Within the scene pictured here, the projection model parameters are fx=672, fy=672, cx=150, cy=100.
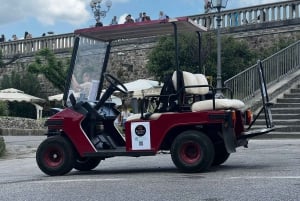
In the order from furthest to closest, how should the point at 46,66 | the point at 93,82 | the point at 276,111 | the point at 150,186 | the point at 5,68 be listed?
the point at 5,68, the point at 46,66, the point at 276,111, the point at 93,82, the point at 150,186

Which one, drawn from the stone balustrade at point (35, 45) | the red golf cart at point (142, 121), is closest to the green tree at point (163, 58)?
the stone balustrade at point (35, 45)

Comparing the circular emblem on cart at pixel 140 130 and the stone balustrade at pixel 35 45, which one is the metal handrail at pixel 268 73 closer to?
the circular emblem on cart at pixel 140 130

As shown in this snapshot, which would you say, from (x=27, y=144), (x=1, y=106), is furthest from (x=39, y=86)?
(x=27, y=144)

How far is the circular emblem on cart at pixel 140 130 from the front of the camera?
431 inches

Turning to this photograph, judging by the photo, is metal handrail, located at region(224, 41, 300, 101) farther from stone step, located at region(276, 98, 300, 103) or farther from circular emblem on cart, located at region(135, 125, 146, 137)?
circular emblem on cart, located at region(135, 125, 146, 137)

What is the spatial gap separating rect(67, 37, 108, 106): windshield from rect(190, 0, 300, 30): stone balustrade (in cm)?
1869

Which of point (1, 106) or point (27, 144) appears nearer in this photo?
point (27, 144)

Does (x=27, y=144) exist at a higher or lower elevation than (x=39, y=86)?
lower

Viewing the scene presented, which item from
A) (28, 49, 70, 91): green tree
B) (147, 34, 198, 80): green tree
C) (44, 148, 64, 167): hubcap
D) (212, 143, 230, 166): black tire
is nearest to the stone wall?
(147, 34, 198, 80): green tree

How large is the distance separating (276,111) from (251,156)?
812 cm

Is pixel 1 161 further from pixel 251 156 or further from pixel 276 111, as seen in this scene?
pixel 276 111

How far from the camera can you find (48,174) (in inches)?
456

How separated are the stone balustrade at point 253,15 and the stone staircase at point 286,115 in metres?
8.71

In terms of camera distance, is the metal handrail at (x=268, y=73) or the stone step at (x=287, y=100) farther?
the metal handrail at (x=268, y=73)
